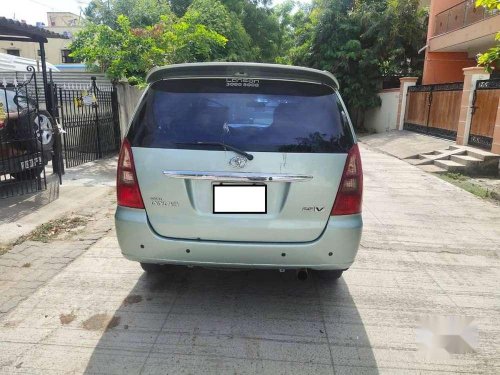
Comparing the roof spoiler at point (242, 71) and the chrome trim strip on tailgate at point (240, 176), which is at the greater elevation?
the roof spoiler at point (242, 71)

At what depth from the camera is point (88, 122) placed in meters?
9.81

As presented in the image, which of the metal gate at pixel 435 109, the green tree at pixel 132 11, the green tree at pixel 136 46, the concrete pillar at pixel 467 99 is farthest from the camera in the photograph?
the green tree at pixel 132 11

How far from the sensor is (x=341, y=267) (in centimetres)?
307

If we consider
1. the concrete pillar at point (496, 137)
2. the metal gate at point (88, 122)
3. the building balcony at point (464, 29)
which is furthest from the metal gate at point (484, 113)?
the metal gate at point (88, 122)

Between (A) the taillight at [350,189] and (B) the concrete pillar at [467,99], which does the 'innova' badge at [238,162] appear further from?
(B) the concrete pillar at [467,99]

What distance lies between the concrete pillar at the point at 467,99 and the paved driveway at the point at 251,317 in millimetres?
8174

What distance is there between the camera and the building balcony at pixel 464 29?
1436 centimetres

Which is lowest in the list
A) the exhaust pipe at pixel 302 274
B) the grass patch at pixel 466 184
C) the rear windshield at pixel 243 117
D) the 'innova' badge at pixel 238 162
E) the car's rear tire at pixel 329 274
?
the grass patch at pixel 466 184

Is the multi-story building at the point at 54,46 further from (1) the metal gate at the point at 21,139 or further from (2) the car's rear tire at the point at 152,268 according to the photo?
(2) the car's rear tire at the point at 152,268

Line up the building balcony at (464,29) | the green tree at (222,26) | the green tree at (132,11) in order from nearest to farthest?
1. the building balcony at (464,29)
2. the green tree at (132,11)
3. the green tree at (222,26)

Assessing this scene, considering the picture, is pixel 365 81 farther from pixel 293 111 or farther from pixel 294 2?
pixel 293 111

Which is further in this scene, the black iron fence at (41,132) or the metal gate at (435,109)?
the metal gate at (435,109)

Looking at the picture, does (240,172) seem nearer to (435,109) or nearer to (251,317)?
(251,317)

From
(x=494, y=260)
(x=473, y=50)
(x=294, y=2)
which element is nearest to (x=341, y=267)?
(x=494, y=260)
